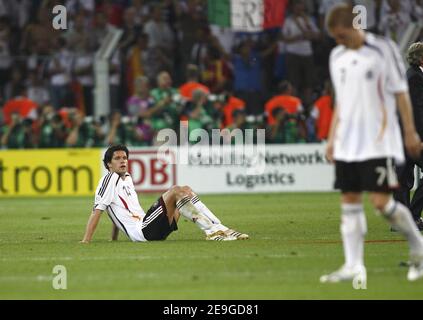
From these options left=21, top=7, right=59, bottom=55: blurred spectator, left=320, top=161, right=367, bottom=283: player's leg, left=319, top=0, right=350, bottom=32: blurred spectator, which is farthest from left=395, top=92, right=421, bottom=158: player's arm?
left=21, top=7, right=59, bottom=55: blurred spectator

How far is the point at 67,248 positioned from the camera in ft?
43.8

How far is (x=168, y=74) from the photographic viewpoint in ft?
81.5

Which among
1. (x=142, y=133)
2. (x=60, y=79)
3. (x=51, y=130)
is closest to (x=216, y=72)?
(x=142, y=133)

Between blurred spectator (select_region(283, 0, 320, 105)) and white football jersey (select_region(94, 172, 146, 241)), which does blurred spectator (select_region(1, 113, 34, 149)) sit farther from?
white football jersey (select_region(94, 172, 146, 241))

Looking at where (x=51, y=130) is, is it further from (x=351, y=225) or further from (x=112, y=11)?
(x=351, y=225)

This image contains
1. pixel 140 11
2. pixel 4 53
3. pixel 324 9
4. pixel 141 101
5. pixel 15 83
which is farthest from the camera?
Result: pixel 4 53

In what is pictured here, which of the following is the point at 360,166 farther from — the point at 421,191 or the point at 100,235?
the point at 100,235

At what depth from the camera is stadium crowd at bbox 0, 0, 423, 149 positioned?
2408 cm

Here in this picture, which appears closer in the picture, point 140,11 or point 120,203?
point 120,203

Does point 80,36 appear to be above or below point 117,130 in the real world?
above

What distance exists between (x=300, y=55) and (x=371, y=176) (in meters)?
15.2

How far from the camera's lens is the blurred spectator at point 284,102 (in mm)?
23969

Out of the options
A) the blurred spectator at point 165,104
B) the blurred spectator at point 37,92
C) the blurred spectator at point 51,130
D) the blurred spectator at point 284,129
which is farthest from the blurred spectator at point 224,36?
the blurred spectator at point 37,92

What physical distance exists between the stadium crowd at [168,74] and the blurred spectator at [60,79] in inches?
0.8
